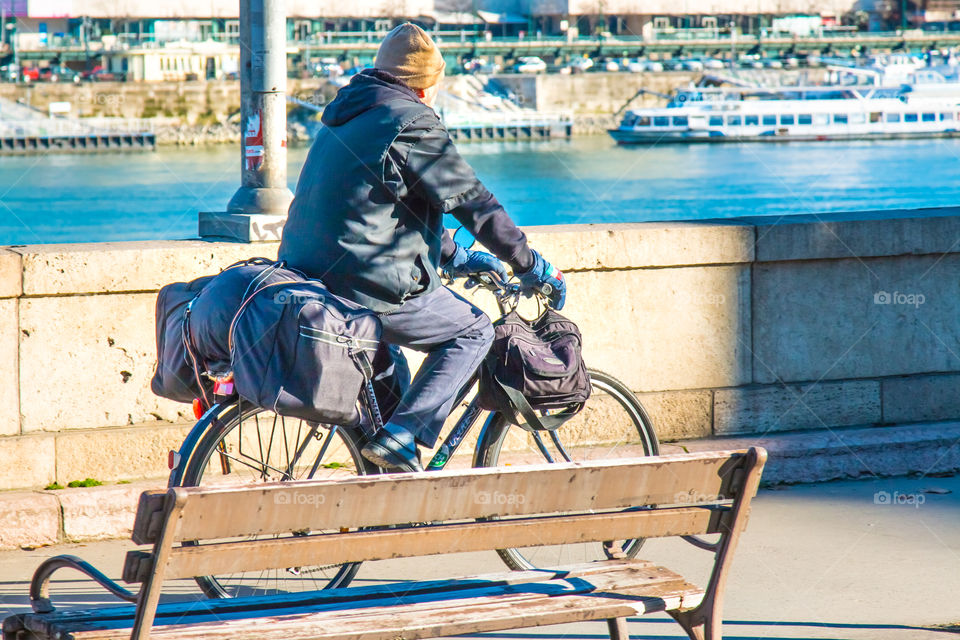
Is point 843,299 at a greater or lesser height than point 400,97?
lesser

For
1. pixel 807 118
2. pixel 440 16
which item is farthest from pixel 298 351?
pixel 440 16

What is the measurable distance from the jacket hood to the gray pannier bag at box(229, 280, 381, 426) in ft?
1.39

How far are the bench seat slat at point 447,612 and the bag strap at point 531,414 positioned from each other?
74cm

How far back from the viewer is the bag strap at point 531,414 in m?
3.50

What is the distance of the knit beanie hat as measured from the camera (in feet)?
10.4

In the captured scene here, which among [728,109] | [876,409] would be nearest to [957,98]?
[728,109]

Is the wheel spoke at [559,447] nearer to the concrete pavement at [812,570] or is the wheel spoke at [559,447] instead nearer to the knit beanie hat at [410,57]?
the concrete pavement at [812,570]

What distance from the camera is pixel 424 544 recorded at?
8.30 feet

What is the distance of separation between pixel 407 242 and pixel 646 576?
3.15 ft

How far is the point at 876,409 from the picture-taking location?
17.8 feet

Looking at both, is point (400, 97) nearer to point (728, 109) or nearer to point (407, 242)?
point (407, 242)

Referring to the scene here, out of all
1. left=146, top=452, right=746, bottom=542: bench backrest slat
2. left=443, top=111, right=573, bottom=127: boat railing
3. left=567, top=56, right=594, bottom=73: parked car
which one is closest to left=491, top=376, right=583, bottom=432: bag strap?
left=146, top=452, right=746, bottom=542: bench backrest slat

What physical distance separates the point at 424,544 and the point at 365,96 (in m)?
1.14

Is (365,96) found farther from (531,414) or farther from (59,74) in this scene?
(59,74)
